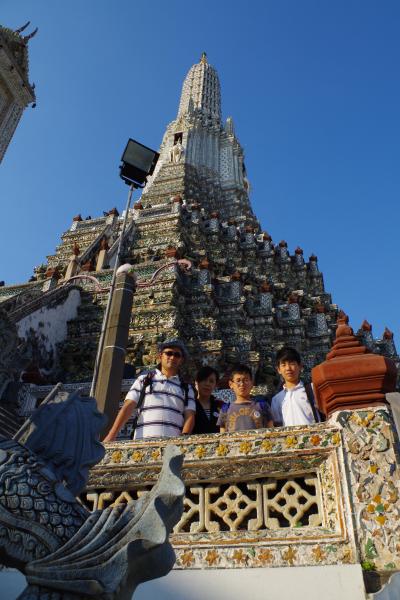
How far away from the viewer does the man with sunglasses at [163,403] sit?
4.16m

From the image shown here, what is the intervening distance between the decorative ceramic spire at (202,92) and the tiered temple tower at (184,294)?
11.7m

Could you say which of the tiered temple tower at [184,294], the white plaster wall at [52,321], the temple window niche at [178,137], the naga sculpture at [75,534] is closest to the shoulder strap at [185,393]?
the naga sculpture at [75,534]

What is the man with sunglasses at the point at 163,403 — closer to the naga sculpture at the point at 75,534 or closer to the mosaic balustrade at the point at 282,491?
the mosaic balustrade at the point at 282,491

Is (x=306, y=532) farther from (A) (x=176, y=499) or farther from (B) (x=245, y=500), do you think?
(A) (x=176, y=499)

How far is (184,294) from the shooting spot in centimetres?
1546

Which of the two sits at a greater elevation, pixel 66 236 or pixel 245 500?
pixel 66 236

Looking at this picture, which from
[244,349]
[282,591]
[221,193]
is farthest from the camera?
[221,193]

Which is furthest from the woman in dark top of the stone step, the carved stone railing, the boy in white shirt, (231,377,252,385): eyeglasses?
the stone step

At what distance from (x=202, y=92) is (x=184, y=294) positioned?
1342 inches

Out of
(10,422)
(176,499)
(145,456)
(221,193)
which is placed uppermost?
(221,193)

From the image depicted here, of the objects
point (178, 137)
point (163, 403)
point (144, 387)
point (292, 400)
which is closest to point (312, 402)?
point (292, 400)

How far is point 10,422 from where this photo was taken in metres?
9.20

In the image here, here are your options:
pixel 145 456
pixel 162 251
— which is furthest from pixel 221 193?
pixel 145 456

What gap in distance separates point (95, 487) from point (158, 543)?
1.85 meters
